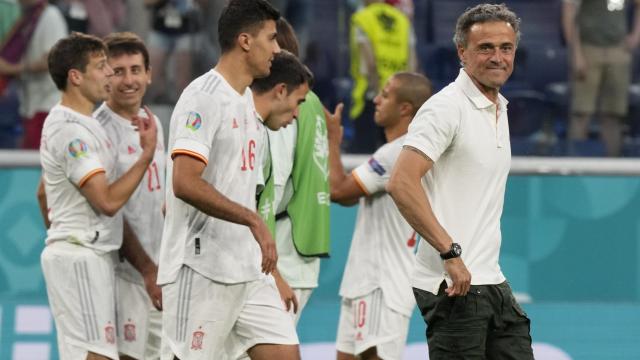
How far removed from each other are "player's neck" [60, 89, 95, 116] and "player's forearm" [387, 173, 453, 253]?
2018 millimetres

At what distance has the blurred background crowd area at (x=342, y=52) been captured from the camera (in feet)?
28.1

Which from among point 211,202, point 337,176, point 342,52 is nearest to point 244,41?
point 211,202

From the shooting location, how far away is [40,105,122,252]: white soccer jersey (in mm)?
6121

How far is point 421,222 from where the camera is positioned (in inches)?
188

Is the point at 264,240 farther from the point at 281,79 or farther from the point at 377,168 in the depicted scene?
the point at 377,168

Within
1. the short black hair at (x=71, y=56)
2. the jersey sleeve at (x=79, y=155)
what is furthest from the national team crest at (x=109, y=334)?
the short black hair at (x=71, y=56)

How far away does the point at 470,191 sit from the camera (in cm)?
495

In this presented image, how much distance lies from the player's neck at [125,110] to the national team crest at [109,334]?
3.23 ft

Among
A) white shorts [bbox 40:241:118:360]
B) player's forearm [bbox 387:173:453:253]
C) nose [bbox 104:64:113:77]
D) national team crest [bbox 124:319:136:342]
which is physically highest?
nose [bbox 104:64:113:77]

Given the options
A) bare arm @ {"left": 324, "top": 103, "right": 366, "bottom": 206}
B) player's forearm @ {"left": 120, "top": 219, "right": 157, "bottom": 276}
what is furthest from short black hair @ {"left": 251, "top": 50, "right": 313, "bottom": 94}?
player's forearm @ {"left": 120, "top": 219, "right": 157, "bottom": 276}

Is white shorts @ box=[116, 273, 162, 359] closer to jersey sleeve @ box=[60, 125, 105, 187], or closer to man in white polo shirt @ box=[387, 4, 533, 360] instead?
jersey sleeve @ box=[60, 125, 105, 187]

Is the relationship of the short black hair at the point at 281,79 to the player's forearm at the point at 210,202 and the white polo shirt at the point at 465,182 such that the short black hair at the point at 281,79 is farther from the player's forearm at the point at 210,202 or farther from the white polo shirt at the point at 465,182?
the white polo shirt at the point at 465,182

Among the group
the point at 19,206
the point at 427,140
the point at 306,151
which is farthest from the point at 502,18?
the point at 19,206

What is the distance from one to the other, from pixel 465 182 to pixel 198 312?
1.16 metres
